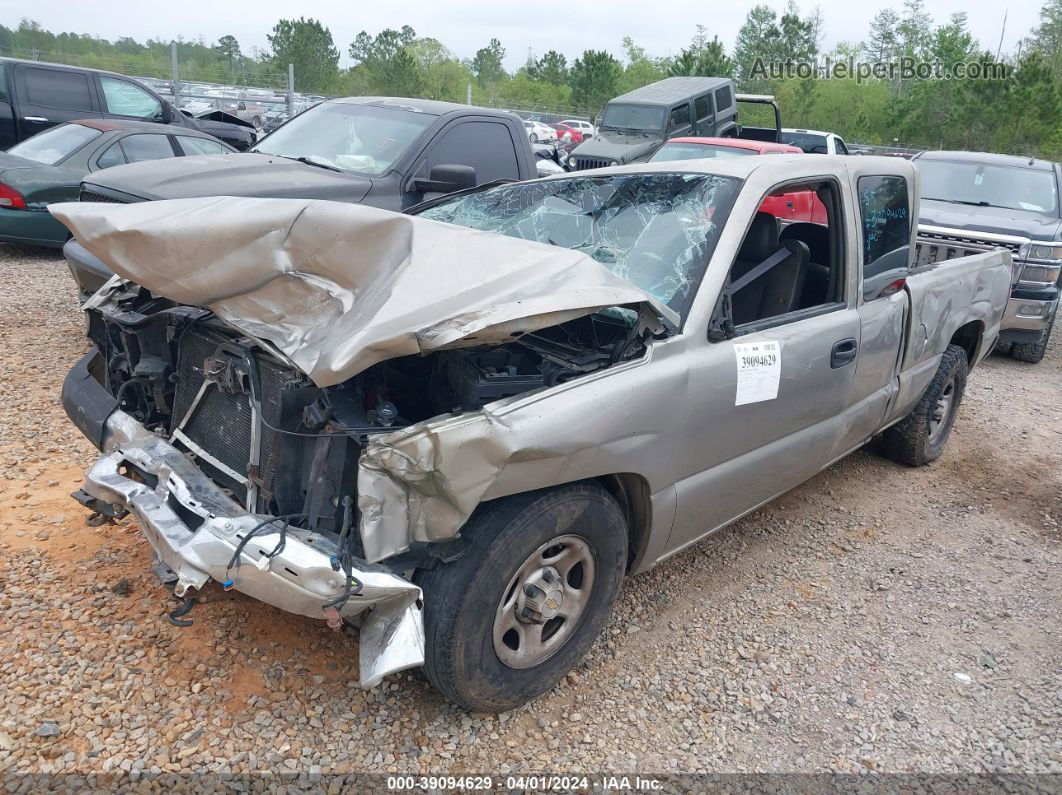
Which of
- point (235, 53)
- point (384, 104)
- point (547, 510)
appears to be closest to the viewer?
point (547, 510)

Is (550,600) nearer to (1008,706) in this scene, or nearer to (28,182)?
(1008,706)

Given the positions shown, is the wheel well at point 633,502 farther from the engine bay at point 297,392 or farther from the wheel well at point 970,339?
the wheel well at point 970,339

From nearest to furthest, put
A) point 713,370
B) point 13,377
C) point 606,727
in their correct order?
point 606,727 < point 713,370 < point 13,377

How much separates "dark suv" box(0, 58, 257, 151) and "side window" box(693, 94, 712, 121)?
8.52 meters

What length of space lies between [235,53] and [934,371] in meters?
76.1

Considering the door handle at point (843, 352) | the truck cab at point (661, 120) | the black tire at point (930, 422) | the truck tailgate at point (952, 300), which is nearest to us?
the door handle at point (843, 352)

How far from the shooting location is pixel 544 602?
258cm

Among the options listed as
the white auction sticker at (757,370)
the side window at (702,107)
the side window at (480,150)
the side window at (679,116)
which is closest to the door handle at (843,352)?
the white auction sticker at (757,370)

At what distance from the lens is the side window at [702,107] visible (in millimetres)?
14047

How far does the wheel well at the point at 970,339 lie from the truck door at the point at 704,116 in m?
9.83

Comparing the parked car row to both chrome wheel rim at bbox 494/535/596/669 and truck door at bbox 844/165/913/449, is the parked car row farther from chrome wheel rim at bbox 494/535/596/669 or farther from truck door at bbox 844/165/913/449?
chrome wheel rim at bbox 494/535/596/669

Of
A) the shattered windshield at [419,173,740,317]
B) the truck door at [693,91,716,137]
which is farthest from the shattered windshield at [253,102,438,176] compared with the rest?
the truck door at [693,91,716,137]

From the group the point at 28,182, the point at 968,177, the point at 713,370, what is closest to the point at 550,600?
the point at 713,370

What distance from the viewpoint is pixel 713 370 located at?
2916 millimetres
